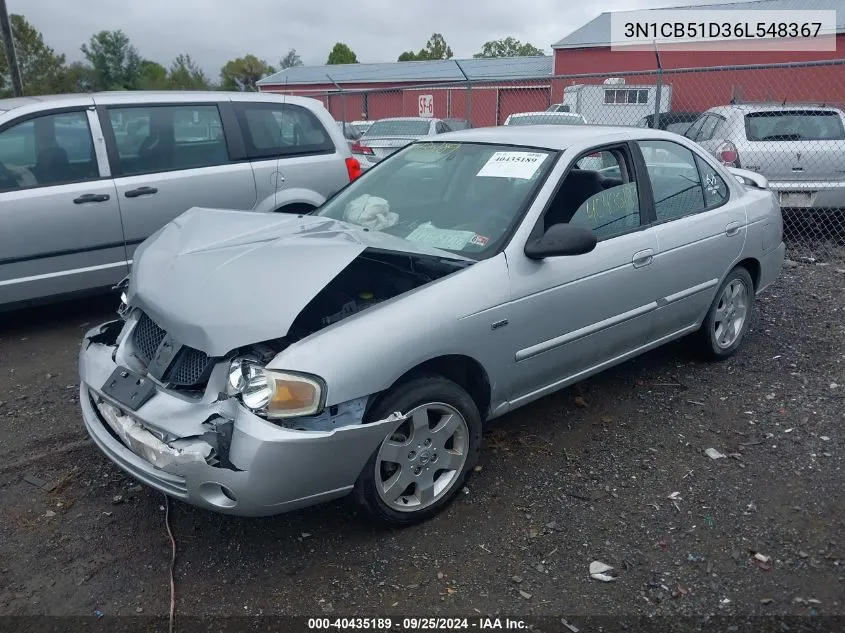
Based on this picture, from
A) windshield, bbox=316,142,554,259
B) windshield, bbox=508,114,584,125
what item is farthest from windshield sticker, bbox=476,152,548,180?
windshield, bbox=508,114,584,125

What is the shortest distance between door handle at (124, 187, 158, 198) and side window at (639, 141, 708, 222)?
3.73 metres

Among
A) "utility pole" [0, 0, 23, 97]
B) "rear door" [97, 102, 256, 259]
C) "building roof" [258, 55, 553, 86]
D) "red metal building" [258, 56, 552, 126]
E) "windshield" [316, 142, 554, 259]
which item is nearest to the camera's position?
"windshield" [316, 142, 554, 259]

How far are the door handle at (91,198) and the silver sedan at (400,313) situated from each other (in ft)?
6.65

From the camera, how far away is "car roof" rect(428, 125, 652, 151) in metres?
3.92

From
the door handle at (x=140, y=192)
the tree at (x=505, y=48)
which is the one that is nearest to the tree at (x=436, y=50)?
the tree at (x=505, y=48)

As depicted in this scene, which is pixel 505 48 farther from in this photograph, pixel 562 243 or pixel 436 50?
pixel 562 243


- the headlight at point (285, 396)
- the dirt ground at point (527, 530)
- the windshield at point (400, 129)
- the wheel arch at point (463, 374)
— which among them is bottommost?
the dirt ground at point (527, 530)

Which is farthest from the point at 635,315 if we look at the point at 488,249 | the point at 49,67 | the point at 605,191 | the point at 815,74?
the point at 49,67

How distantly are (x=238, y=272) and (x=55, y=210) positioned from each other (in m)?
2.95

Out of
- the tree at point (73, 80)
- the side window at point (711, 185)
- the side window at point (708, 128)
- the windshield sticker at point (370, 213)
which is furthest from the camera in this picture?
the tree at point (73, 80)

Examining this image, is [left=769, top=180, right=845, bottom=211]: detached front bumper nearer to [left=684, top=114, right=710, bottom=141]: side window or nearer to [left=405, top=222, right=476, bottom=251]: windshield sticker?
[left=684, top=114, right=710, bottom=141]: side window

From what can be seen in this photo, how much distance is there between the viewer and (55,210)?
520 centimetres

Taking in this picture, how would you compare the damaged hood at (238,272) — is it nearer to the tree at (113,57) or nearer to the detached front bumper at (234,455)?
the detached front bumper at (234,455)

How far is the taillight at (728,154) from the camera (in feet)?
26.8
